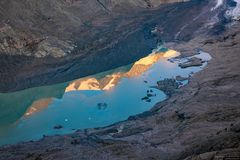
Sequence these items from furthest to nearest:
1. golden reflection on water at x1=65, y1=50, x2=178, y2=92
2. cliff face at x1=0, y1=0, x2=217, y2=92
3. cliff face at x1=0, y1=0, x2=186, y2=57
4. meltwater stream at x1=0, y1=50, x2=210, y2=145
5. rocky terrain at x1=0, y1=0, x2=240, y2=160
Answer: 1. cliff face at x1=0, y1=0, x2=186, y2=57
2. cliff face at x1=0, y1=0, x2=217, y2=92
3. golden reflection on water at x1=65, y1=50, x2=178, y2=92
4. meltwater stream at x1=0, y1=50, x2=210, y2=145
5. rocky terrain at x1=0, y1=0, x2=240, y2=160

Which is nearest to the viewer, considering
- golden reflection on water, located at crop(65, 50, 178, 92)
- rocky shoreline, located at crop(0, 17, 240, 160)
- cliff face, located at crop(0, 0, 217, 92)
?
rocky shoreline, located at crop(0, 17, 240, 160)

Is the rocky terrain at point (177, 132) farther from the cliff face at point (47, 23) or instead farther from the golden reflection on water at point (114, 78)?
the cliff face at point (47, 23)

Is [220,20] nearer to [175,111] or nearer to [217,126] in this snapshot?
[175,111]

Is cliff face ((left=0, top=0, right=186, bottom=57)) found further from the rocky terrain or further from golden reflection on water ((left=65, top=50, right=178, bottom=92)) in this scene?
golden reflection on water ((left=65, top=50, right=178, bottom=92))

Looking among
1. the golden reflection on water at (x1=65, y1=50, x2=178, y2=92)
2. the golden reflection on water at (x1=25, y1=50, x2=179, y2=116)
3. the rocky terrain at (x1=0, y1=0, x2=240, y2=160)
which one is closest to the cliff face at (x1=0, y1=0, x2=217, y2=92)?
the golden reflection on water at (x1=65, y1=50, x2=178, y2=92)

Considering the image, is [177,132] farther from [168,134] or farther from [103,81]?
[103,81]

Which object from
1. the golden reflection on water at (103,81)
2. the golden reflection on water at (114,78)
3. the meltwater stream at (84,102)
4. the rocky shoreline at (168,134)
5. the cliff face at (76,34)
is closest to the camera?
the rocky shoreline at (168,134)

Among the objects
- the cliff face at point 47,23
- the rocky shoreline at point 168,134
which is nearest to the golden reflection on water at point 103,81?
the rocky shoreline at point 168,134
